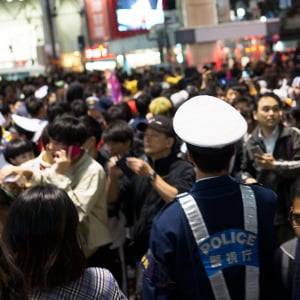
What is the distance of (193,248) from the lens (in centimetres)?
231

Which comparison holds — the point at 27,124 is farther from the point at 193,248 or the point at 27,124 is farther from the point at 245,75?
the point at 245,75

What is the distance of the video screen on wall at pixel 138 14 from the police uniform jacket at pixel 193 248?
65.0 feet

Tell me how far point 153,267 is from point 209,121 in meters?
0.63

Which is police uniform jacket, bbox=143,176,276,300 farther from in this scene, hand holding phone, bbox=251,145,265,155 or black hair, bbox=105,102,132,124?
black hair, bbox=105,102,132,124

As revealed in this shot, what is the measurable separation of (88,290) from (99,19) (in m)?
27.7

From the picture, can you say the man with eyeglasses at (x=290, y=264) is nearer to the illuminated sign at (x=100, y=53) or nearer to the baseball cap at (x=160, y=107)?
the baseball cap at (x=160, y=107)

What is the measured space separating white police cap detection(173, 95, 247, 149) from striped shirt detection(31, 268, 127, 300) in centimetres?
64

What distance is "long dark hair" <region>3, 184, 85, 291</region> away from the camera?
208cm

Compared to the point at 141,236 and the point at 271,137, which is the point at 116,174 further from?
the point at 271,137

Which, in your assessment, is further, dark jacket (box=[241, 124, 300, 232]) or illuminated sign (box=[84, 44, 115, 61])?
illuminated sign (box=[84, 44, 115, 61])

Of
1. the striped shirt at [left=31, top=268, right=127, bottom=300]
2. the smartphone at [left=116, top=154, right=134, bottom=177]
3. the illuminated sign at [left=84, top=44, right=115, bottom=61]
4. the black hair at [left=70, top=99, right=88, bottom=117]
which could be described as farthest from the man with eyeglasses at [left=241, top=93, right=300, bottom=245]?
the illuminated sign at [left=84, top=44, right=115, bottom=61]

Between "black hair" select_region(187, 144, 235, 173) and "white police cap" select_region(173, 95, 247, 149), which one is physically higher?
"white police cap" select_region(173, 95, 247, 149)

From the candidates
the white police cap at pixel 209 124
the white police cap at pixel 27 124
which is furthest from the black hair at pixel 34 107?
the white police cap at pixel 209 124

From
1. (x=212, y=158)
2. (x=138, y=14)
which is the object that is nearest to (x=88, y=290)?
(x=212, y=158)
